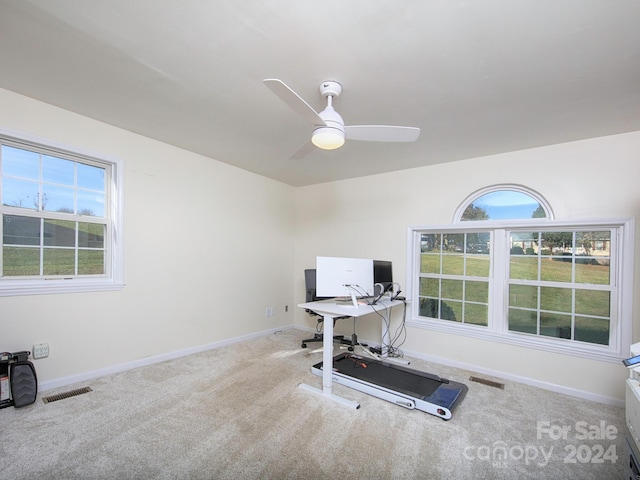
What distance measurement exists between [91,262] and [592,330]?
511 centimetres

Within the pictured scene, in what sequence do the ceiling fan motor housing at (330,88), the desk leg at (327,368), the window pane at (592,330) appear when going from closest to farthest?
the ceiling fan motor housing at (330,88) < the desk leg at (327,368) < the window pane at (592,330)

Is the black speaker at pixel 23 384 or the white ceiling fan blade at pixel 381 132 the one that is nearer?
the white ceiling fan blade at pixel 381 132

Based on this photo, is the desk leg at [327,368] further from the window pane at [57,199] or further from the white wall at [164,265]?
the window pane at [57,199]

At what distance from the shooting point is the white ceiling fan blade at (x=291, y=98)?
4.68 ft

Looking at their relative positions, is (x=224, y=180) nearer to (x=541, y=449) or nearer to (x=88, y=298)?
(x=88, y=298)

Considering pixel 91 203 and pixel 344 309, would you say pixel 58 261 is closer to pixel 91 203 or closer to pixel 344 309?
pixel 91 203

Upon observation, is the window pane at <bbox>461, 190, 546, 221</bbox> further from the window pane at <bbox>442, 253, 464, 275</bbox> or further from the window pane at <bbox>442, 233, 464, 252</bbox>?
the window pane at <bbox>442, 253, 464, 275</bbox>

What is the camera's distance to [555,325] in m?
3.14

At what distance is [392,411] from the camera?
8.16ft

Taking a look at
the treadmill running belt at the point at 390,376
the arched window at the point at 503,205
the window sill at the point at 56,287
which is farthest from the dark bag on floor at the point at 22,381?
the arched window at the point at 503,205

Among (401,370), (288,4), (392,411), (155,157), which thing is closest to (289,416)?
(392,411)

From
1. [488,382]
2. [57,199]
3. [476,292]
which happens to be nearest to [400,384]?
[488,382]

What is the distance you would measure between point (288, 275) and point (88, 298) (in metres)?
2.80

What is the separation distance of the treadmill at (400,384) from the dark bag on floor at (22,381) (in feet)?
7.87
